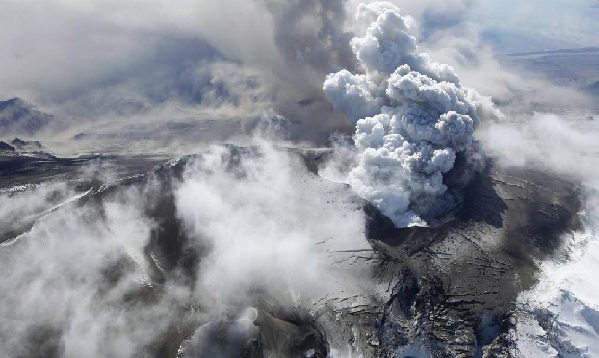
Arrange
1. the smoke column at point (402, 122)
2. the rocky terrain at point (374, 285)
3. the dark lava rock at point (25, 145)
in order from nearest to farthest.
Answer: the rocky terrain at point (374, 285), the smoke column at point (402, 122), the dark lava rock at point (25, 145)

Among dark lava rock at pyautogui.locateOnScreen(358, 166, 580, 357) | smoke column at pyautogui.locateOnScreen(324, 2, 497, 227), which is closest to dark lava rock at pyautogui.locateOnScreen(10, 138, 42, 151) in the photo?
smoke column at pyautogui.locateOnScreen(324, 2, 497, 227)

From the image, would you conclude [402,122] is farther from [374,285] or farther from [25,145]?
[25,145]

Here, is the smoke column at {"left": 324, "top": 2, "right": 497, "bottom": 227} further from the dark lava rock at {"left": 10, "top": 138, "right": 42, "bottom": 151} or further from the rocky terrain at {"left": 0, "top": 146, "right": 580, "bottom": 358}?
the dark lava rock at {"left": 10, "top": 138, "right": 42, "bottom": 151}

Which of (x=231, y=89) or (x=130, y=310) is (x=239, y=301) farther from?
(x=231, y=89)

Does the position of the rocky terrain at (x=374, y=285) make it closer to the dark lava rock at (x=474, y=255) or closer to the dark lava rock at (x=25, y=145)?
the dark lava rock at (x=474, y=255)

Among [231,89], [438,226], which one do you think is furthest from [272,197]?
[231,89]

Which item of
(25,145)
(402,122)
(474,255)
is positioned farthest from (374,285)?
(25,145)

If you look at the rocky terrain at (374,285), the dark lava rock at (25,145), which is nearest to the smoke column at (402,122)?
the rocky terrain at (374,285)

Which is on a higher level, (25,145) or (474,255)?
(25,145)
